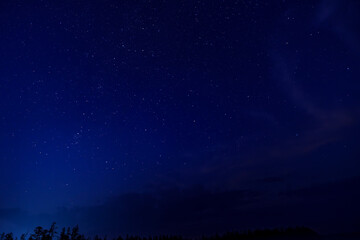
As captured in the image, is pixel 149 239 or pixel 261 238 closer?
pixel 261 238

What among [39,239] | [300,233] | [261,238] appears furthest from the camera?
[39,239]

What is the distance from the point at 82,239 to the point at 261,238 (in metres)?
34.0

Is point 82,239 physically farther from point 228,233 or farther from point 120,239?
point 228,233

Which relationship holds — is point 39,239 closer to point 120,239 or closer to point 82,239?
point 82,239

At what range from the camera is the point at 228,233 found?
4397 centimetres

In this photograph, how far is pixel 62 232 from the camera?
53250 mm

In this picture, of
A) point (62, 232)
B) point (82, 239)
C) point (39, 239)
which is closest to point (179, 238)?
point (82, 239)

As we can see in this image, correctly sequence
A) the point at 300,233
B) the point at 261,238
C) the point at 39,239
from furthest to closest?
the point at 39,239 < the point at 300,233 < the point at 261,238

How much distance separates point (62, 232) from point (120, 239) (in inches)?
532

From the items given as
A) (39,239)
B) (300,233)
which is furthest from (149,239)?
(300,233)

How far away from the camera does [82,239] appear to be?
5312 cm

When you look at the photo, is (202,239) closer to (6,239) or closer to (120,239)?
(120,239)

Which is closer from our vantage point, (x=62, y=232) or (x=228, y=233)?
(x=228, y=233)

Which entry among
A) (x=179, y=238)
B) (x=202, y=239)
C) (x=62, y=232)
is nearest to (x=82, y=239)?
(x=62, y=232)
